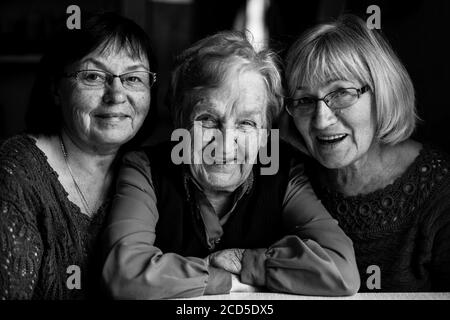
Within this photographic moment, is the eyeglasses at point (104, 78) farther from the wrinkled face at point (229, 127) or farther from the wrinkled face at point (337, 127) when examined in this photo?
the wrinkled face at point (337, 127)

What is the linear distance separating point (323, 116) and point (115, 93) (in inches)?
23.8

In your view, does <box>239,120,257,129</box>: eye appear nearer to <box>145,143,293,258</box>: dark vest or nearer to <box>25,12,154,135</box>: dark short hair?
<box>145,143,293,258</box>: dark vest

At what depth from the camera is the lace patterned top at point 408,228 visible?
152 cm

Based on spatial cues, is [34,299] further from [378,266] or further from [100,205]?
[378,266]

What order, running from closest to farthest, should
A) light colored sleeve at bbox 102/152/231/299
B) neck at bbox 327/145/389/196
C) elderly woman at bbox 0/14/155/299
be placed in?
light colored sleeve at bbox 102/152/231/299 < elderly woman at bbox 0/14/155/299 < neck at bbox 327/145/389/196

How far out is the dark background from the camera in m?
2.05

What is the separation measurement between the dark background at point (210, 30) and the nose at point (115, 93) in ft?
0.60

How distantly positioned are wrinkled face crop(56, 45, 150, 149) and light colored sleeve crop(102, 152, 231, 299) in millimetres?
175

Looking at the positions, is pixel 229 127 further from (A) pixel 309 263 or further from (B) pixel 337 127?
(A) pixel 309 263

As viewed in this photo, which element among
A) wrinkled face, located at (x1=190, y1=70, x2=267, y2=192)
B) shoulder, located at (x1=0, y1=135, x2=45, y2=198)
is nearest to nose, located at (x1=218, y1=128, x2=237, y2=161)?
wrinkled face, located at (x1=190, y1=70, x2=267, y2=192)

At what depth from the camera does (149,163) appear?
1.58 m

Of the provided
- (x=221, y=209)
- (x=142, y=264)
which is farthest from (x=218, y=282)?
(x=221, y=209)

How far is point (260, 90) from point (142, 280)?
0.62 metres

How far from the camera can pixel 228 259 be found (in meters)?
1.40
